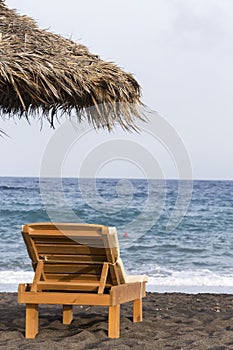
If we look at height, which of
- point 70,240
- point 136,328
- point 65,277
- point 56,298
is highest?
point 70,240

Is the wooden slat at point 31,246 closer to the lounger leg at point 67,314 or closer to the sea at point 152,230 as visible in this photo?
the lounger leg at point 67,314

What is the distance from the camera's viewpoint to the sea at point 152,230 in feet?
38.3

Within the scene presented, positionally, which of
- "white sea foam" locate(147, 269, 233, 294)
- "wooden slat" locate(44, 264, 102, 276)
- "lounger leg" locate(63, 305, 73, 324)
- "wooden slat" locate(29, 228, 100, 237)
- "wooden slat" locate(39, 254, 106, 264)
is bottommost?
"white sea foam" locate(147, 269, 233, 294)

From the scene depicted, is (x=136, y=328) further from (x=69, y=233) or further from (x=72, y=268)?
(x=69, y=233)

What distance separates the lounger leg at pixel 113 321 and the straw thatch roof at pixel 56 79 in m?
1.40

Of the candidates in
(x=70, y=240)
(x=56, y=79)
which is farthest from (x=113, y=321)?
(x=56, y=79)

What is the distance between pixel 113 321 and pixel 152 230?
47.4 ft

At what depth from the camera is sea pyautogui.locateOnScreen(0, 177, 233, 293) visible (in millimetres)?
11680

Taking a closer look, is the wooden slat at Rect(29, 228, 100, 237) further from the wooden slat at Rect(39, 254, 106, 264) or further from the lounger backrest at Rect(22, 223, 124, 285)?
the wooden slat at Rect(39, 254, 106, 264)

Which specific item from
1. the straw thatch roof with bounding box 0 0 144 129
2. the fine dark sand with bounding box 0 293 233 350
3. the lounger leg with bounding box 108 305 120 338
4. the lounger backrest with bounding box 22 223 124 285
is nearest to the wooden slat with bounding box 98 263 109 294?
the lounger backrest with bounding box 22 223 124 285

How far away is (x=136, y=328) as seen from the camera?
17.4 feet

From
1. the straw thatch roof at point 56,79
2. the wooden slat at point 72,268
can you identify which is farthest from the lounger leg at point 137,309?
the straw thatch roof at point 56,79

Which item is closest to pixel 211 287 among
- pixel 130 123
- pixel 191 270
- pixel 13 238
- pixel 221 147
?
pixel 191 270

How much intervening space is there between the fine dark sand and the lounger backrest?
16.2 inches
